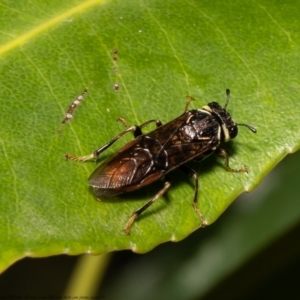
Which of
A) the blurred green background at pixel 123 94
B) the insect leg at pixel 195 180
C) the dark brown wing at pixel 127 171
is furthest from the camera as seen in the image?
the dark brown wing at pixel 127 171

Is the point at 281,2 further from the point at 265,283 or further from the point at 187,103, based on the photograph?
the point at 265,283

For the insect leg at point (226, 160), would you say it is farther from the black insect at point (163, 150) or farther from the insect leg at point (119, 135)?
the insect leg at point (119, 135)

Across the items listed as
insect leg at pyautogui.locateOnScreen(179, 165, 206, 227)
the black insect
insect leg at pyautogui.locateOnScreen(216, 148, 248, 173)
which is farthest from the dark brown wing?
insect leg at pyautogui.locateOnScreen(216, 148, 248, 173)

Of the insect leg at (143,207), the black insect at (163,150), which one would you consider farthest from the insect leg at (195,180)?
the insect leg at (143,207)

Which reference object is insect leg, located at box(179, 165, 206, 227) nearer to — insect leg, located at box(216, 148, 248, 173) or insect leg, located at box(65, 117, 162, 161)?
insect leg, located at box(216, 148, 248, 173)

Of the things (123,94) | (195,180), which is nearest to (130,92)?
(123,94)
